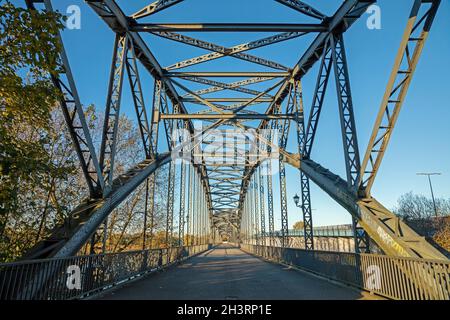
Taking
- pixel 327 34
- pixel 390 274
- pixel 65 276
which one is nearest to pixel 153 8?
pixel 327 34

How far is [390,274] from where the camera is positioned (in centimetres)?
679

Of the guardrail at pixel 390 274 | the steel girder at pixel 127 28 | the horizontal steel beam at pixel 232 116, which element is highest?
the steel girder at pixel 127 28

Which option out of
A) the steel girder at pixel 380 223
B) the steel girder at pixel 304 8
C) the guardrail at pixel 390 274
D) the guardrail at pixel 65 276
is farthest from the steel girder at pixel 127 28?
the guardrail at pixel 390 274

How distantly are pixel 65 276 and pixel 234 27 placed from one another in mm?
10256

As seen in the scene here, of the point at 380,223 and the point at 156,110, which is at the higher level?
the point at 156,110

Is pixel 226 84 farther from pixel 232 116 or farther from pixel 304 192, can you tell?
pixel 304 192

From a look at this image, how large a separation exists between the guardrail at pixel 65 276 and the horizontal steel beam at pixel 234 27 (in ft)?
29.6

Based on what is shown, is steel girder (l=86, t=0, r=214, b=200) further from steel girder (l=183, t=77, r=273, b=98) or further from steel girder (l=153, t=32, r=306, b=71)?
steel girder (l=183, t=77, r=273, b=98)

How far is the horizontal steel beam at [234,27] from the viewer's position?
37.3 feet

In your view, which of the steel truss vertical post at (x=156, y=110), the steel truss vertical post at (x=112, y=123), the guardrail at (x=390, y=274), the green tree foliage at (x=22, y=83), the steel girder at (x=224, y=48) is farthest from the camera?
the steel truss vertical post at (x=156, y=110)

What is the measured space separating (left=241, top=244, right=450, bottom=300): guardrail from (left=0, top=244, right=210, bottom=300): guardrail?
741 cm

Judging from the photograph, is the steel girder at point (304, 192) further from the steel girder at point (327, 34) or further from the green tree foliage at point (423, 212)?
the green tree foliage at point (423, 212)
